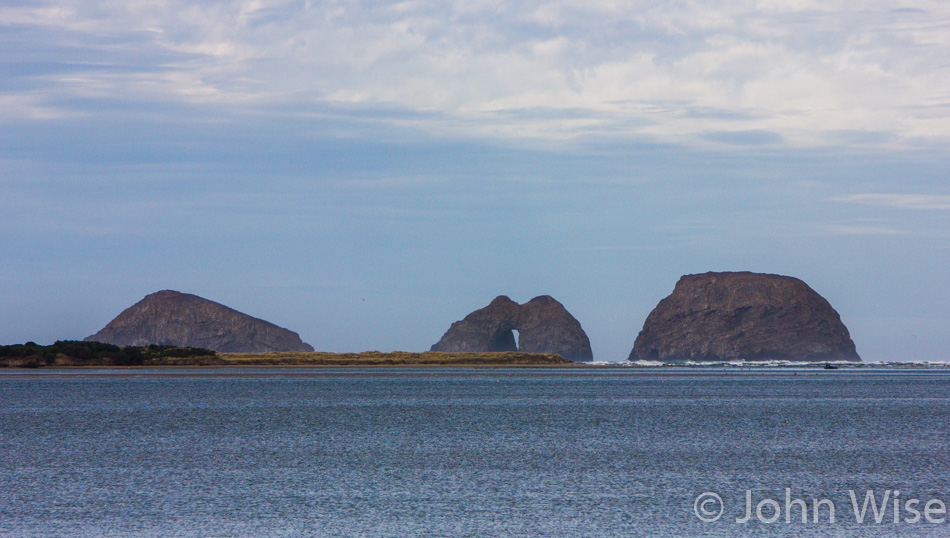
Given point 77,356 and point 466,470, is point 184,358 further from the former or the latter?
point 466,470

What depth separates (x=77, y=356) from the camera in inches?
6078

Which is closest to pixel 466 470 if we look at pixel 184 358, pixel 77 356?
pixel 77 356

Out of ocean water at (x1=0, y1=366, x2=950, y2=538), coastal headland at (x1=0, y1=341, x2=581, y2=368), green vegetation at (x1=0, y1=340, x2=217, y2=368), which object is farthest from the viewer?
coastal headland at (x1=0, y1=341, x2=581, y2=368)

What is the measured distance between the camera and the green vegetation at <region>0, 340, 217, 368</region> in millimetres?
151500

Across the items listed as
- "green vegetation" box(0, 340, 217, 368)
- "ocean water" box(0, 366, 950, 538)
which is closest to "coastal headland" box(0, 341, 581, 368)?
"green vegetation" box(0, 340, 217, 368)

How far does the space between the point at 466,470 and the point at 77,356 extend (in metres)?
142

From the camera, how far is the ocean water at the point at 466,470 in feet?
74.2

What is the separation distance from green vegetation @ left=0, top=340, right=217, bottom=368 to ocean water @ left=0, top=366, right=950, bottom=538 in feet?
312

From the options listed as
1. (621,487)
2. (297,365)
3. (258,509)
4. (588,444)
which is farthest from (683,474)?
(297,365)

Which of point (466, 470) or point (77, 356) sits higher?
point (77, 356)

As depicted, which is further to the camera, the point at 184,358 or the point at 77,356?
the point at 184,358

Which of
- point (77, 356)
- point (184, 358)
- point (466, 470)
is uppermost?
point (77, 356)

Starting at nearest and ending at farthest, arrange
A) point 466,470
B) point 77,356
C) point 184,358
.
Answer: point 466,470 → point 77,356 → point 184,358

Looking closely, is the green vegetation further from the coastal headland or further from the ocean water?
the ocean water
